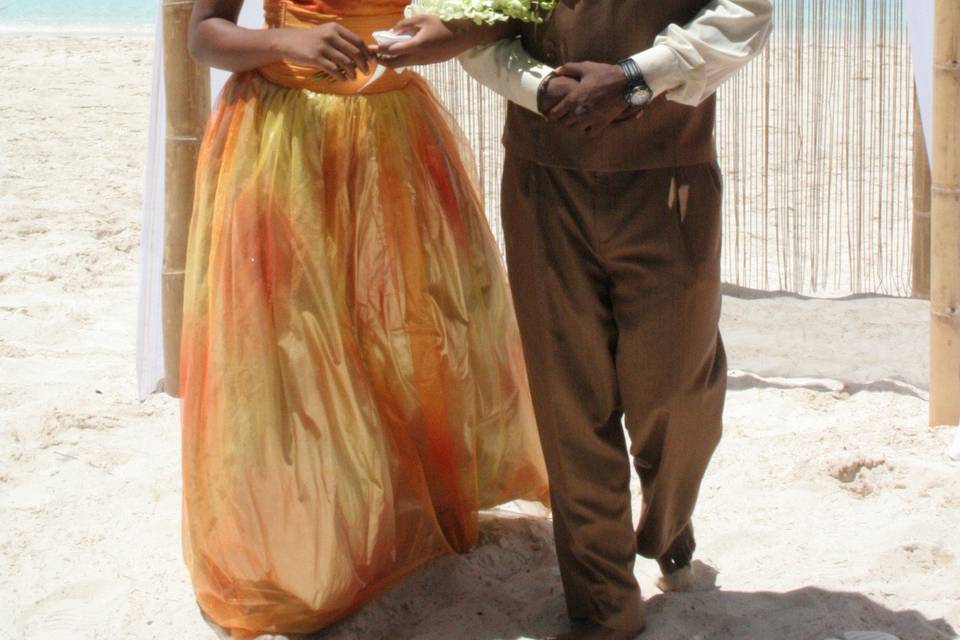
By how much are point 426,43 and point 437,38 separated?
2 cm

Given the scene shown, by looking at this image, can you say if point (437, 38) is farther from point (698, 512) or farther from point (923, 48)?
point (923, 48)

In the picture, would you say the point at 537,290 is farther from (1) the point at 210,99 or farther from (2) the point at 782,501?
(1) the point at 210,99

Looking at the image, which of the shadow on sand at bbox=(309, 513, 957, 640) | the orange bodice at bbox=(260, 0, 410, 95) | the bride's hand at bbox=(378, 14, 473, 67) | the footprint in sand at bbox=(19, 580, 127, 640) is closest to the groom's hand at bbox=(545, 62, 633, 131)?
the bride's hand at bbox=(378, 14, 473, 67)

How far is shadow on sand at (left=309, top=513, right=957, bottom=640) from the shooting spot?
113 inches

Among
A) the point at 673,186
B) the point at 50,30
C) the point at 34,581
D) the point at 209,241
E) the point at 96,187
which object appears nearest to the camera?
the point at 673,186

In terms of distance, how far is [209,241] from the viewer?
9.53 ft

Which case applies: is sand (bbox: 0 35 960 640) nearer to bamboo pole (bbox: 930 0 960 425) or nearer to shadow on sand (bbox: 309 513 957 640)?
shadow on sand (bbox: 309 513 957 640)

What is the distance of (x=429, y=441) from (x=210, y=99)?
1745 millimetres

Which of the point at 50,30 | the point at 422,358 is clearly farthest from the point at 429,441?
the point at 50,30

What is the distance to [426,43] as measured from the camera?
254cm

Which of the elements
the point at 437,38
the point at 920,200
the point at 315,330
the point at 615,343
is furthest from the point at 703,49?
the point at 920,200

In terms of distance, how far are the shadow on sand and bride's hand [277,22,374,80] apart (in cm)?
123

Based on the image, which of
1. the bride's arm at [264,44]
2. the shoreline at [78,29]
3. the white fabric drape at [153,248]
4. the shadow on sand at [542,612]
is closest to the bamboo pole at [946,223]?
the shadow on sand at [542,612]

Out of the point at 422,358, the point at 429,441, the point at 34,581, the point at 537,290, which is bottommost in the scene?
the point at 34,581
